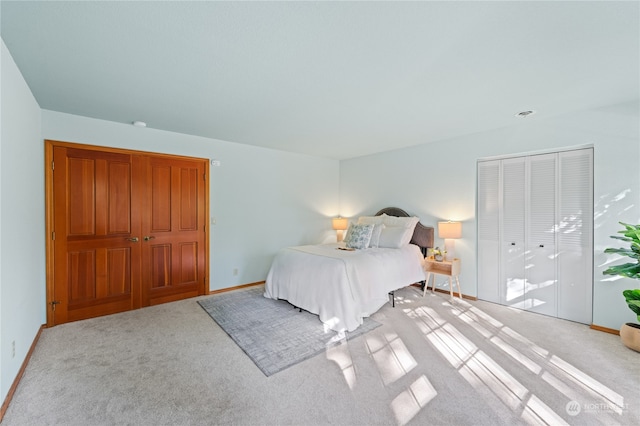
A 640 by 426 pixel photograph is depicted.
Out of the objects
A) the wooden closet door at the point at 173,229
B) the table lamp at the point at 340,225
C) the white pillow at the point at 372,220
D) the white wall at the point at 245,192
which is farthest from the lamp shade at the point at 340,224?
the wooden closet door at the point at 173,229

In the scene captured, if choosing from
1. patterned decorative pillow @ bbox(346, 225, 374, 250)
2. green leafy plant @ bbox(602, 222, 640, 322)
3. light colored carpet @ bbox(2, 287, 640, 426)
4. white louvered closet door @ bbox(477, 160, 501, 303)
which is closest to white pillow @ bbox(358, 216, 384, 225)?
patterned decorative pillow @ bbox(346, 225, 374, 250)

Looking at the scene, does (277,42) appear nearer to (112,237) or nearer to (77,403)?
(77,403)

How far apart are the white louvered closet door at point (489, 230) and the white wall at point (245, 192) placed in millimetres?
2951

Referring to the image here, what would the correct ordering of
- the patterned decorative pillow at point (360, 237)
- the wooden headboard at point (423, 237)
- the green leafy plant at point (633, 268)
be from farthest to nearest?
1. the wooden headboard at point (423, 237)
2. the patterned decorative pillow at point (360, 237)
3. the green leafy plant at point (633, 268)

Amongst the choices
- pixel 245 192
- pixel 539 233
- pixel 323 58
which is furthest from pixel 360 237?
pixel 323 58

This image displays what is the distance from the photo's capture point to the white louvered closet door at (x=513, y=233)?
12.0ft

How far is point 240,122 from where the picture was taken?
11.4 ft

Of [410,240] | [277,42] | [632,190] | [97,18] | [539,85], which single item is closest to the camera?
[97,18]

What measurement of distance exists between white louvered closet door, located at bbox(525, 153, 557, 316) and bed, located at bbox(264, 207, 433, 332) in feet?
4.62

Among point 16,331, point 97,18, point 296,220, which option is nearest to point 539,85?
point 97,18

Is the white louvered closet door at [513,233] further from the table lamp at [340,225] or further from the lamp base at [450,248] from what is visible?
the table lamp at [340,225]

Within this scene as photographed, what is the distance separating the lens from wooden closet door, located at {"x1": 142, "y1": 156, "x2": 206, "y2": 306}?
12.2 ft

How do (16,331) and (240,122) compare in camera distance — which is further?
(240,122)

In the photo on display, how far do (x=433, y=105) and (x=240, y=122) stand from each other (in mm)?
2282
